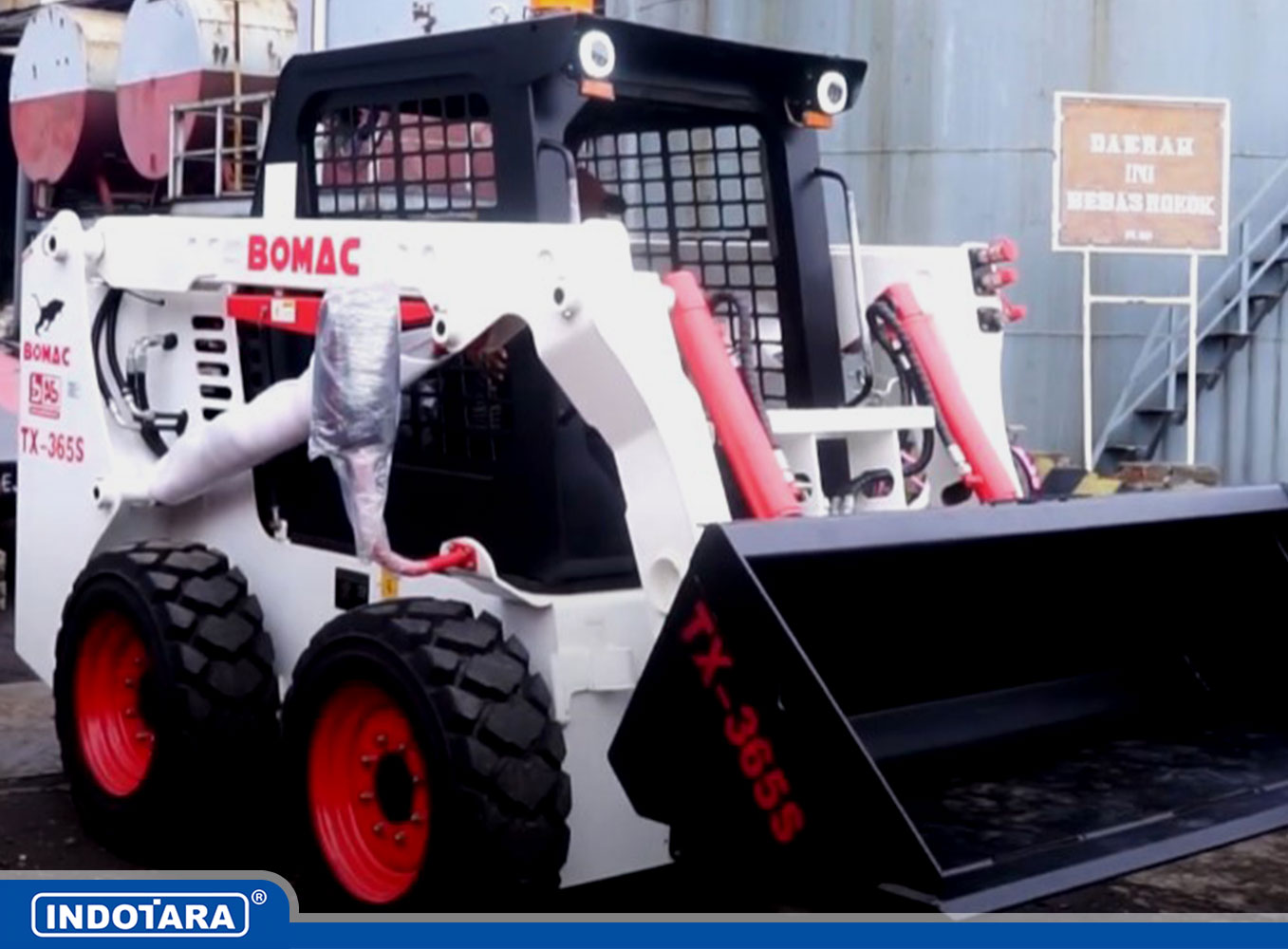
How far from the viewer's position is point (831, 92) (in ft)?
18.4

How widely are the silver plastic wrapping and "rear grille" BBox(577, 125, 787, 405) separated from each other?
3.29 ft

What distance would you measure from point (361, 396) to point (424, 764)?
33.5 inches

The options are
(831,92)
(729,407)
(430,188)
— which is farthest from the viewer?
(831,92)

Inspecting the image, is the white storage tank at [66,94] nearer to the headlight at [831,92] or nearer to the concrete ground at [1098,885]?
the concrete ground at [1098,885]

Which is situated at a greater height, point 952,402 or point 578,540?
point 952,402

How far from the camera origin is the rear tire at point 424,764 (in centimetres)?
445

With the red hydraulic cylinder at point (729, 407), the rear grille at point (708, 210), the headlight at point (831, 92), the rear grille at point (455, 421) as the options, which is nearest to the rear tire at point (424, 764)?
the rear grille at point (455, 421)

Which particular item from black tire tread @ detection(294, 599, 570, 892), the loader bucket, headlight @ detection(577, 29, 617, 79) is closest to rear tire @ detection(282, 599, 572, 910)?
black tire tread @ detection(294, 599, 570, 892)

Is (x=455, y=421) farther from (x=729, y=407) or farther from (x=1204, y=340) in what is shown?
(x=1204, y=340)

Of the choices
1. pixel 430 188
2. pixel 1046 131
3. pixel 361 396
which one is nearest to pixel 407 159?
pixel 430 188

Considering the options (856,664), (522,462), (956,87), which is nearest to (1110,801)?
(856,664)

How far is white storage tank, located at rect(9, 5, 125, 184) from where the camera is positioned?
38.8ft

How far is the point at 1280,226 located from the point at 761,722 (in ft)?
29.1

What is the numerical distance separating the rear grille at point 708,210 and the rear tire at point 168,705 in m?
1.45
